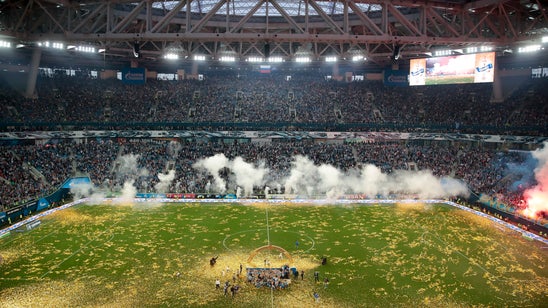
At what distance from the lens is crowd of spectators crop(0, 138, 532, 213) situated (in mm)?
42812

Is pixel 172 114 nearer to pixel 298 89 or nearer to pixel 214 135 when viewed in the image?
pixel 214 135

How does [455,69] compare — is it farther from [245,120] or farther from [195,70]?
[195,70]

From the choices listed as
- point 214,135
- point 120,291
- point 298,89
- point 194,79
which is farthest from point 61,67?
point 120,291

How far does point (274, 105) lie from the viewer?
5853 centimetres

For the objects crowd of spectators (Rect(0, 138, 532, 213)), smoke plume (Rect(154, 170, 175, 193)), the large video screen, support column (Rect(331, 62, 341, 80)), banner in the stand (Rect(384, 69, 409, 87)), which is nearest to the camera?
the large video screen

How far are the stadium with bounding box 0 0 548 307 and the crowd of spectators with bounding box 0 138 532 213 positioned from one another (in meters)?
0.25

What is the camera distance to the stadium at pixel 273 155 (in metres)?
22.2

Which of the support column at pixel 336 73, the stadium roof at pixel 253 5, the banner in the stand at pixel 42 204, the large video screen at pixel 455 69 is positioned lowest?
the banner in the stand at pixel 42 204

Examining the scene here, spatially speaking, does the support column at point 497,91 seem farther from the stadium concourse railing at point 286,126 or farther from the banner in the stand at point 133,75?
the banner in the stand at point 133,75

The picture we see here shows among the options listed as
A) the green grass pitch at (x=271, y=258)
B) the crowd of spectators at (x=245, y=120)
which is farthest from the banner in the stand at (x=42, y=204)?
the green grass pitch at (x=271, y=258)

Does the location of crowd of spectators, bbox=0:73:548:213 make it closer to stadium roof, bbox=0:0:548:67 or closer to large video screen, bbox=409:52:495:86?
large video screen, bbox=409:52:495:86

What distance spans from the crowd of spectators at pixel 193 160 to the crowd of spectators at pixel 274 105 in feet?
9.06

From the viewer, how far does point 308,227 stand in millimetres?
32875

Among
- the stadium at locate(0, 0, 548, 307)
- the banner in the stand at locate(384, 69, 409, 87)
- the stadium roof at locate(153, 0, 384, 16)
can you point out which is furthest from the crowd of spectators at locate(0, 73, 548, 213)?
the stadium roof at locate(153, 0, 384, 16)
